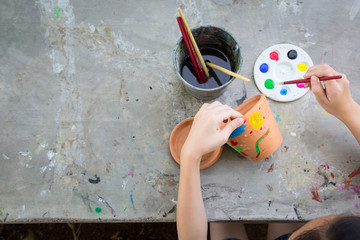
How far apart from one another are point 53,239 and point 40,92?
2.95 ft

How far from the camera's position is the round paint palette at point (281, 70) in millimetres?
856

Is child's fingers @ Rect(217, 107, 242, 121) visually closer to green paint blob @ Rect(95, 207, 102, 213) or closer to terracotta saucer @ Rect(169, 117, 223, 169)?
terracotta saucer @ Rect(169, 117, 223, 169)

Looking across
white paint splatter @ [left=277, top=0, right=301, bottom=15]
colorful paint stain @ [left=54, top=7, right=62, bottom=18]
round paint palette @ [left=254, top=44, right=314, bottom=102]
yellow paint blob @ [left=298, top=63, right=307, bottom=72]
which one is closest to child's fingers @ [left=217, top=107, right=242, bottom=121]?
round paint palette @ [left=254, top=44, right=314, bottom=102]

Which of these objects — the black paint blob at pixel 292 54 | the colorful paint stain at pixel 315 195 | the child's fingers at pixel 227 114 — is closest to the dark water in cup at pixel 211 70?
the child's fingers at pixel 227 114

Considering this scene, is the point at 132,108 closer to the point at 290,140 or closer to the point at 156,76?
the point at 156,76

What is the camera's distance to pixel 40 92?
0.91 metres

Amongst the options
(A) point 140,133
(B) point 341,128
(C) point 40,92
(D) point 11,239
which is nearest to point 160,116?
(A) point 140,133

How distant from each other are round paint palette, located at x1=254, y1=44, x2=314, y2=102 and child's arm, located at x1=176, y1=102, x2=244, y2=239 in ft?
0.78

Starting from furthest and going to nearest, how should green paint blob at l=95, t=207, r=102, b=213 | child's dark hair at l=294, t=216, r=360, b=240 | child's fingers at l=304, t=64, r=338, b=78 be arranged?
green paint blob at l=95, t=207, r=102, b=213 → child's fingers at l=304, t=64, r=338, b=78 → child's dark hair at l=294, t=216, r=360, b=240

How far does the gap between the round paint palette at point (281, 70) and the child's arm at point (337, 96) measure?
9 cm

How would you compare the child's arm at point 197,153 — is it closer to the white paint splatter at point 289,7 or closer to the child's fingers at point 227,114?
the child's fingers at point 227,114

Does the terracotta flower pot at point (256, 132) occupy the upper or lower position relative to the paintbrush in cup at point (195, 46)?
lower

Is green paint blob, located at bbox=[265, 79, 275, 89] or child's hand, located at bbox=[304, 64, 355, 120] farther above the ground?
child's hand, located at bbox=[304, 64, 355, 120]

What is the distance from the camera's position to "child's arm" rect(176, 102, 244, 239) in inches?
26.5
